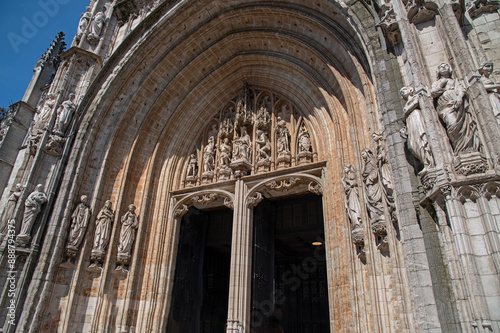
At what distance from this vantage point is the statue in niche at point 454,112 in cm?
407

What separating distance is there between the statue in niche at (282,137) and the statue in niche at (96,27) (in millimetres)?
5550

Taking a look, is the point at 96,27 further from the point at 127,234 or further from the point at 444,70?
the point at 444,70

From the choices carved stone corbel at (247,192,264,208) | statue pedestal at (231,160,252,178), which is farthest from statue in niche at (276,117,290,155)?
carved stone corbel at (247,192,264,208)

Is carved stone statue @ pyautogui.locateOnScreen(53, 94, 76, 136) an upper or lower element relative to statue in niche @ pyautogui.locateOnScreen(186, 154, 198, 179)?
upper

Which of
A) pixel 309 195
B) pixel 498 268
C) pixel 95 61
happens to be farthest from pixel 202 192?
pixel 498 268

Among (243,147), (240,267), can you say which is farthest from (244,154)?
(240,267)

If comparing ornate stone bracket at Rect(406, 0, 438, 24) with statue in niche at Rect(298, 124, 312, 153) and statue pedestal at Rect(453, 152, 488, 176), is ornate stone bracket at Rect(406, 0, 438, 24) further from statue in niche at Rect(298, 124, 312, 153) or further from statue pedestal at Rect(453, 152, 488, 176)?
statue in niche at Rect(298, 124, 312, 153)

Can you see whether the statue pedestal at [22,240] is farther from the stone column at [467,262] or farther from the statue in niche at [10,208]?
the stone column at [467,262]

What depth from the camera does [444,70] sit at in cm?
457

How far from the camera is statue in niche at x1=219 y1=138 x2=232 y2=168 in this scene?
9289 millimetres

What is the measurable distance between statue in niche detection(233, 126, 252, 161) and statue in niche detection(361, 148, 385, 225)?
10.8 feet

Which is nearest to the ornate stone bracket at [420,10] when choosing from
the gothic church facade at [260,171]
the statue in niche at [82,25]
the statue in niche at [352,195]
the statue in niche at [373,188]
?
the gothic church facade at [260,171]

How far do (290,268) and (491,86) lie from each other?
9706mm

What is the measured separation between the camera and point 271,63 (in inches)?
374
